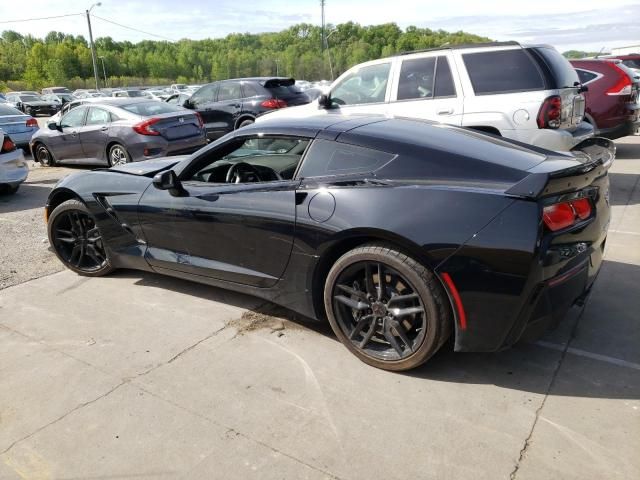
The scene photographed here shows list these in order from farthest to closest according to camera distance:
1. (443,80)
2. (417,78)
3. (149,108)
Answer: (149,108), (417,78), (443,80)

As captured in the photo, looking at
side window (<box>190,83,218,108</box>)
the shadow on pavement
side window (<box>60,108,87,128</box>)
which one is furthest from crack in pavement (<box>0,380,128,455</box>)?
side window (<box>190,83,218,108</box>)

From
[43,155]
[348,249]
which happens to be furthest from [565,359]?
[43,155]

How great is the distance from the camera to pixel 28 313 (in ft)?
13.8

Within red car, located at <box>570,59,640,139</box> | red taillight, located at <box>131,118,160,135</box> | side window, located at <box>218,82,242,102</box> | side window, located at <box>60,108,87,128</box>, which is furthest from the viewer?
side window, located at <box>218,82,242,102</box>

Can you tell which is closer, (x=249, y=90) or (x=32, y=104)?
(x=249, y=90)

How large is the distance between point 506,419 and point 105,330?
276 centimetres

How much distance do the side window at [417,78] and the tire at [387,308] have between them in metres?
4.51

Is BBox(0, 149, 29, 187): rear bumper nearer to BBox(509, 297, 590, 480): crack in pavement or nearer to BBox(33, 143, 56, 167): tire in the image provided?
BBox(33, 143, 56, 167): tire

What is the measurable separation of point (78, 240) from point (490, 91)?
A: 499 cm

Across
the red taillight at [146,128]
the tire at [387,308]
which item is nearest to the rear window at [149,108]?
the red taillight at [146,128]

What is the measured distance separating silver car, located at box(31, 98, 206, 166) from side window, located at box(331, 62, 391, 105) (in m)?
3.52

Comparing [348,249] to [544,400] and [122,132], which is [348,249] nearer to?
[544,400]

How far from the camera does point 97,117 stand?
33.6 feet

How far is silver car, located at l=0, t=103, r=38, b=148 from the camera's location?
41.9ft
